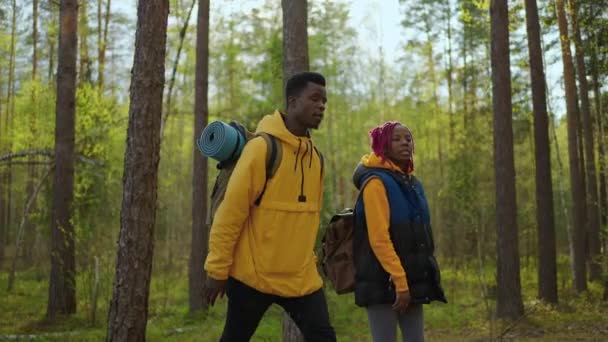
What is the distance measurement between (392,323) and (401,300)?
8.5 inches

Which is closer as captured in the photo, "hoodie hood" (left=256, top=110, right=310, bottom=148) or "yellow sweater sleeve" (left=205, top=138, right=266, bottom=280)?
"yellow sweater sleeve" (left=205, top=138, right=266, bottom=280)

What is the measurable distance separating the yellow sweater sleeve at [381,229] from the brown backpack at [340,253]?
0.27 m

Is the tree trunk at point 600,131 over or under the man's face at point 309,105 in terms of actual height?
over

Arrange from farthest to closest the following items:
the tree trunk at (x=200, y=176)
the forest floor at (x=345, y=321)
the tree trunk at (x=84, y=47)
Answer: the tree trunk at (x=84, y=47) < the tree trunk at (x=200, y=176) < the forest floor at (x=345, y=321)

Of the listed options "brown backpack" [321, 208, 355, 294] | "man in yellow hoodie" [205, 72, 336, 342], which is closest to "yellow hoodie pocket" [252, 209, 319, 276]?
"man in yellow hoodie" [205, 72, 336, 342]

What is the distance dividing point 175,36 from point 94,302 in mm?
11882

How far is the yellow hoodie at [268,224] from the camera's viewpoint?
315cm

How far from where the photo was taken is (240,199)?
123 inches

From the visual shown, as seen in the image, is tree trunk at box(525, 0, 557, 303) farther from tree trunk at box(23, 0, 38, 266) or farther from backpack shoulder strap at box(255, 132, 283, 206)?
tree trunk at box(23, 0, 38, 266)

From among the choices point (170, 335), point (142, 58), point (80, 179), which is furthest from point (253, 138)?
point (80, 179)

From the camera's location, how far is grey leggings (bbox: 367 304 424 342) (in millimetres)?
3428

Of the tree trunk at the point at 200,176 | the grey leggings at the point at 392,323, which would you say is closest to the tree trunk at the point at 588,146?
the tree trunk at the point at 200,176

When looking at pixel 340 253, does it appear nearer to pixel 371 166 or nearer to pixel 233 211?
pixel 371 166

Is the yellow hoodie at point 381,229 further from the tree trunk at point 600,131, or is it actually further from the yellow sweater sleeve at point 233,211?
the tree trunk at point 600,131
